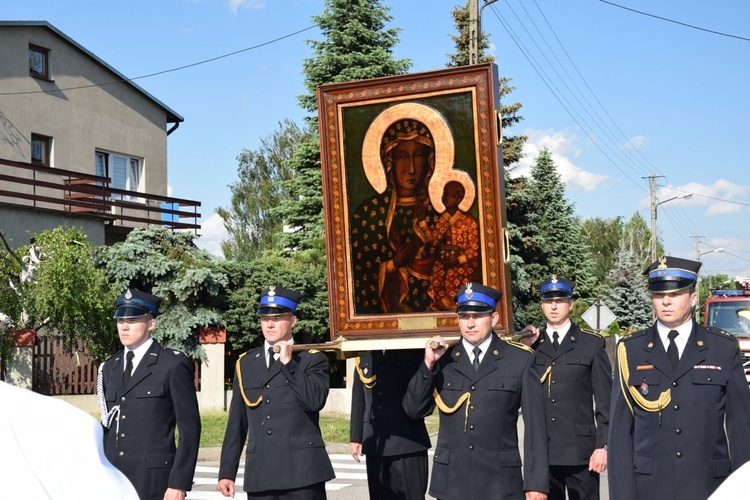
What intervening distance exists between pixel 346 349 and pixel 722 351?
238 cm

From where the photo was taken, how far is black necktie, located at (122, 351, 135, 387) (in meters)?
6.14

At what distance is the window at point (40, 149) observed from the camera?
25.9m

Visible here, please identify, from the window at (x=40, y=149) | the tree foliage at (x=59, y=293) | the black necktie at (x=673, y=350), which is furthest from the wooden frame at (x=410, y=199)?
the window at (x=40, y=149)

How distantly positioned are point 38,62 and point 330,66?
319 inches

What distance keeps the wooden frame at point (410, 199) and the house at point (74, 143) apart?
656 inches

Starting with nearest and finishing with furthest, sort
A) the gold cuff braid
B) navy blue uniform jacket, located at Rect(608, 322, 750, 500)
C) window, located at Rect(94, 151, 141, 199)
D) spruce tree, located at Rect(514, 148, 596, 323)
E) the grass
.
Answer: navy blue uniform jacket, located at Rect(608, 322, 750, 500) < the gold cuff braid < the grass < window, located at Rect(94, 151, 141, 199) < spruce tree, located at Rect(514, 148, 596, 323)

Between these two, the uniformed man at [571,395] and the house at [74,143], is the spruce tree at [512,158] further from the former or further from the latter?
the uniformed man at [571,395]

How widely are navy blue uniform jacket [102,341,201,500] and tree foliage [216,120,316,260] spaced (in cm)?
4609

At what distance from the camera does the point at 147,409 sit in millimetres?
6016

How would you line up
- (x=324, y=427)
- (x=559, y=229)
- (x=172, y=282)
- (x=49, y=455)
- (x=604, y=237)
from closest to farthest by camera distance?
(x=49, y=455)
(x=324, y=427)
(x=172, y=282)
(x=559, y=229)
(x=604, y=237)

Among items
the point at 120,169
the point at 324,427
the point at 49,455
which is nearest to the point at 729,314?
the point at 324,427

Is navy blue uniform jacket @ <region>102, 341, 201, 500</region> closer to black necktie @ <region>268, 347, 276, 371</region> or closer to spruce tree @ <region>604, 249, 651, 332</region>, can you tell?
black necktie @ <region>268, 347, 276, 371</region>

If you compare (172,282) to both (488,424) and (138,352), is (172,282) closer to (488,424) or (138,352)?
(138,352)

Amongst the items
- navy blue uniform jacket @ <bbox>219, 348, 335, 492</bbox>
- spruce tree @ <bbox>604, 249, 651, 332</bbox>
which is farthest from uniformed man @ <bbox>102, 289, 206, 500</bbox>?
spruce tree @ <bbox>604, 249, 651, 332</bbox>
